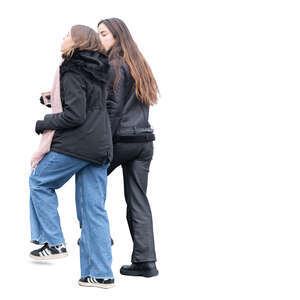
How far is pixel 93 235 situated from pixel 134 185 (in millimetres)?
730

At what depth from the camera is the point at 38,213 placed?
6551 mm

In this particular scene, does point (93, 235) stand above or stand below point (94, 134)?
below

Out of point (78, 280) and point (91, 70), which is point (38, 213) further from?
point (91, 70)

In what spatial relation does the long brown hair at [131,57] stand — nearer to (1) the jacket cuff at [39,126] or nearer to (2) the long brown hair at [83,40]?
(2) the long brown hair at [83,40]

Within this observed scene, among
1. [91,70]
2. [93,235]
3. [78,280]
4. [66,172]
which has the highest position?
[91,70]

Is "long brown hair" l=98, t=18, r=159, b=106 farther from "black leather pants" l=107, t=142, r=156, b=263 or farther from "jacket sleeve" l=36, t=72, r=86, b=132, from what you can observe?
"jacket sleeve" l=36, t=72, r=86, b=132

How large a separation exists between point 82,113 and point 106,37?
0.96 meters

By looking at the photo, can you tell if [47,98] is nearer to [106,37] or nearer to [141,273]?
[106,37]

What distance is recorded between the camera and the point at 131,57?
22.4 ft

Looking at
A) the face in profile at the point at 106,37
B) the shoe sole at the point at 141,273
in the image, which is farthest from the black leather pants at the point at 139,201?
the face in profile at the point at 106,37

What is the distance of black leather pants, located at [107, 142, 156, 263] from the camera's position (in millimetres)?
6930

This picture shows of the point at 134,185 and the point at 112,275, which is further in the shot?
the point at 134,185

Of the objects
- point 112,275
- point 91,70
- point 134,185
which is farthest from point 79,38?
point 112,275

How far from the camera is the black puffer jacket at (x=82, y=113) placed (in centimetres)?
620
